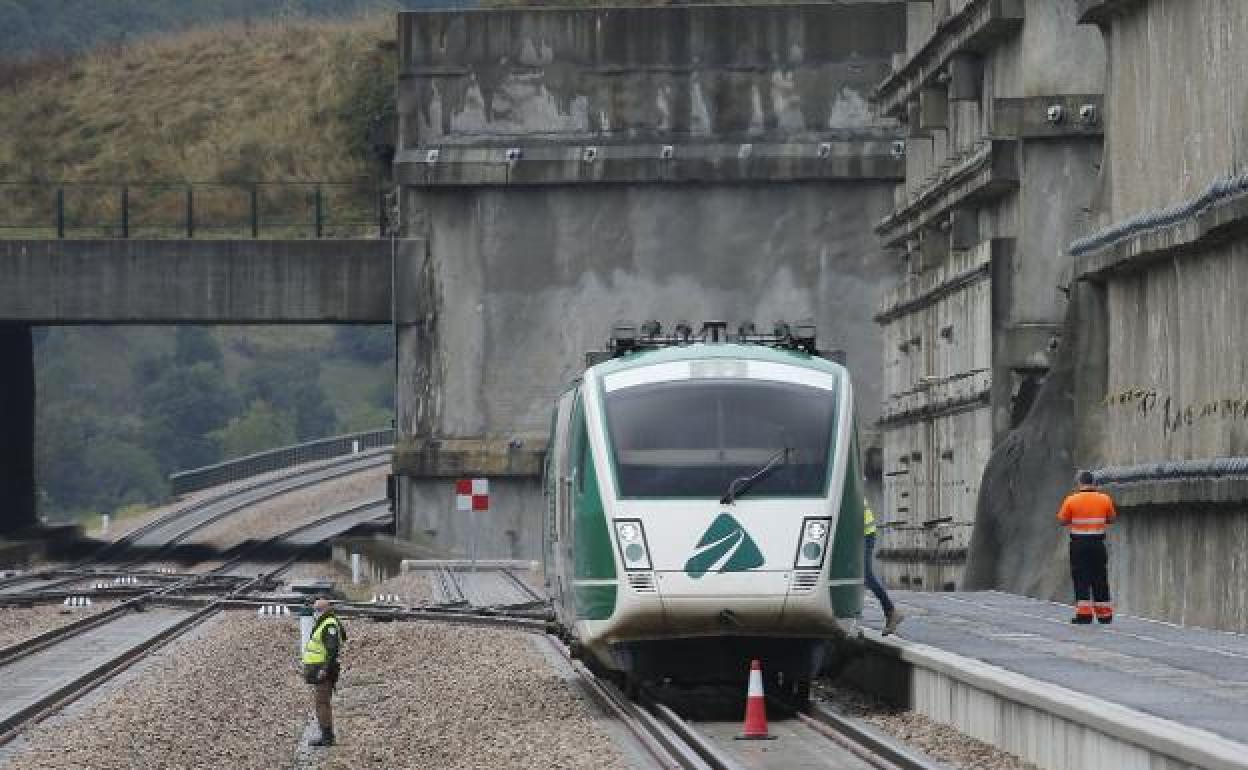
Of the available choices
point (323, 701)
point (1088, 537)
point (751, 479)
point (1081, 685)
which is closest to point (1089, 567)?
point (1088, 537)

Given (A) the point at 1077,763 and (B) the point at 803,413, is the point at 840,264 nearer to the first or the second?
(B) the point at 803,413

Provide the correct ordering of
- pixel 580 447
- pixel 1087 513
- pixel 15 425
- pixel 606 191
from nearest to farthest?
pixel 580 447 → pixel 1087 513 → pixel 606 191 → pixel 15 425

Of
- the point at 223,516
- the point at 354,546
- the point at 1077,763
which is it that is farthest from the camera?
the point at 223,516

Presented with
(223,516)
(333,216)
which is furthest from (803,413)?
(223,516)

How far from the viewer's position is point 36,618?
1967 inches

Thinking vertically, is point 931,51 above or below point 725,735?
above

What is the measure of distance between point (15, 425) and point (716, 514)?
49805 millimetres

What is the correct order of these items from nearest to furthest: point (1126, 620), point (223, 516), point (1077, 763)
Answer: point (1077, 763) < point (1126, 620) < point (223, 516)

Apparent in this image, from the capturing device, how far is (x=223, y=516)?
3585 inches

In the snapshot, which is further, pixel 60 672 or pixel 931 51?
pixel 931 51

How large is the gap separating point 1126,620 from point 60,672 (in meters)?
12.5

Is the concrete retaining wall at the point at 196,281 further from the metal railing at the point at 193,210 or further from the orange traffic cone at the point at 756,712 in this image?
the orange traffic cone at the point at 756,712

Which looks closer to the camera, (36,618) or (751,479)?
(751,479)

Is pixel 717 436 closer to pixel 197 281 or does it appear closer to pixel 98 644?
pixel 98 644
